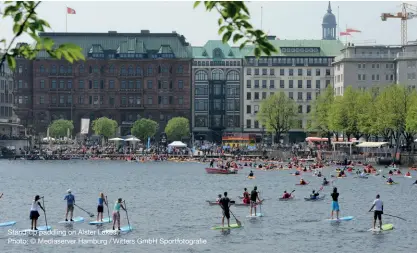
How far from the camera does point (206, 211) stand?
255 ft

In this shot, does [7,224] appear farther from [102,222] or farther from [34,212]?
[34,212]

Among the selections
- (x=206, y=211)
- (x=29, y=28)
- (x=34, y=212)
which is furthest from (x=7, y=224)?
(x=29, y=28)

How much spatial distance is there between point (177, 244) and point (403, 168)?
4084 inches

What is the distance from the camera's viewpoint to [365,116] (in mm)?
168125

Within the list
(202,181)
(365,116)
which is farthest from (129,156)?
(202,181)

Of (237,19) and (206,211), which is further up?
(237,19)

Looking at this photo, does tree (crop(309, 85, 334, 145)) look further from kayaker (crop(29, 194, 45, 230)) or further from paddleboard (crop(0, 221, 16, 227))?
kayaker (crop(29, 194, 45, 230))

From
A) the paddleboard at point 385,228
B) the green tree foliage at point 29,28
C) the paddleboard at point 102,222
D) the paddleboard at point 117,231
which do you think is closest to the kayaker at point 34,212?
the paddleboard at point 117,231

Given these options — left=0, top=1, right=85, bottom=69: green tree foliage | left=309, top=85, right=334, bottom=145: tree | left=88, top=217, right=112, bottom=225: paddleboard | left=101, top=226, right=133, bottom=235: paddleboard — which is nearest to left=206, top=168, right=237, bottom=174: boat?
left=309, top=85, right=334, bottom=145: tree

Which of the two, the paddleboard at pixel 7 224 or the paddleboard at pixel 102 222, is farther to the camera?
the paddleboard at pixel 7 224

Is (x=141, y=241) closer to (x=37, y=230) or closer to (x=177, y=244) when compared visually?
(x=177, y=244)

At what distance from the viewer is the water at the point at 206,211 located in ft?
178

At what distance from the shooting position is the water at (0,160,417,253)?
178ft

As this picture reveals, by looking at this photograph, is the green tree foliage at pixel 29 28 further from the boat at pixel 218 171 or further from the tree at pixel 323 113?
the tree at pixel 323 113
